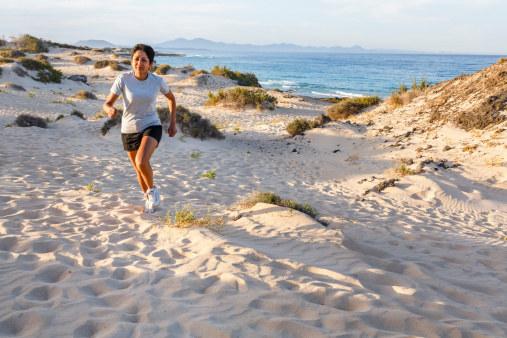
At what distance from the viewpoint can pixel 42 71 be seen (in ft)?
69.3

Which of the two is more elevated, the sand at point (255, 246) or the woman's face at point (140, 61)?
the woman's face at point (140, 61)

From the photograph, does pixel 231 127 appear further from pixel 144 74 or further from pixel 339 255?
pixel 339 255

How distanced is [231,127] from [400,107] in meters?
6.69

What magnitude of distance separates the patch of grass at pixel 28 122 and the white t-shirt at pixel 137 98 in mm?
8105

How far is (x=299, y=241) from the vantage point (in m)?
3.94

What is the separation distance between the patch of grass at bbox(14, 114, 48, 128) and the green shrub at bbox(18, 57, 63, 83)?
12.0 m

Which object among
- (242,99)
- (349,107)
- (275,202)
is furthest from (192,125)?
(349,107)

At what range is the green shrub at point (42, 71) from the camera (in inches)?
816

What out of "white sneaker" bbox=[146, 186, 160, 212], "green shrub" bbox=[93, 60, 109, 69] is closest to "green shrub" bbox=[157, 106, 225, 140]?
"white sneaker" bbox=[146, 186, 160, 212]

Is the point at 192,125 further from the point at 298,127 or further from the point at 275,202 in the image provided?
the point at 275,202

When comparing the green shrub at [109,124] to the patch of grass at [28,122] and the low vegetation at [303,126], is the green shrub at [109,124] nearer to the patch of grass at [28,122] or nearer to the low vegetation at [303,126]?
the patch of grass at [28,122]

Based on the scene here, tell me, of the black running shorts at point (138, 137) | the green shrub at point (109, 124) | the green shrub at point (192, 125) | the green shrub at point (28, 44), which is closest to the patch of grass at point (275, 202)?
the black running shorts at point (138, 137)

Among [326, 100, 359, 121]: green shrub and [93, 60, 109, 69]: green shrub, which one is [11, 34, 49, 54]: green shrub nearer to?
[93, 60, 109, 69]: green shrub

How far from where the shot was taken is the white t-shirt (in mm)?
4051
